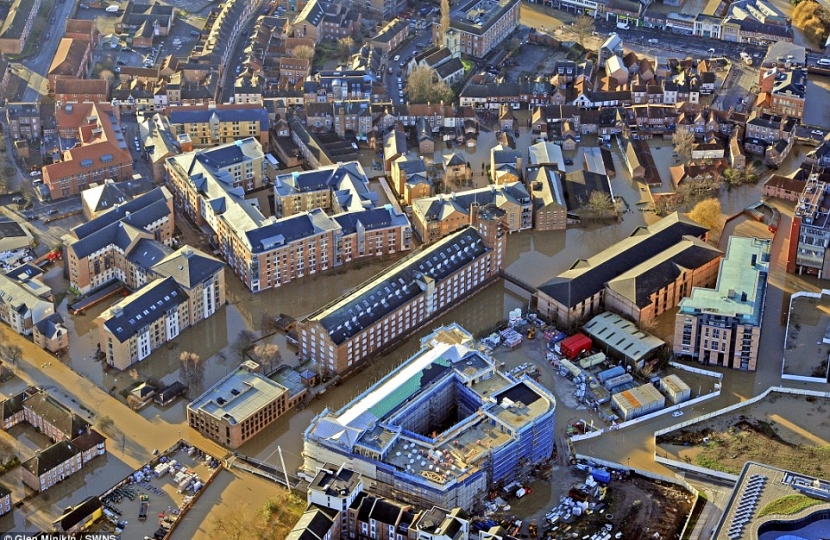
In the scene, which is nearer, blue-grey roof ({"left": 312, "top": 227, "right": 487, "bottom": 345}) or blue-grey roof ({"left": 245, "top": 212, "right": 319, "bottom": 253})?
blue-grey roof ({"left": 312, "top": 227, "right": 487, "bottom": 345})

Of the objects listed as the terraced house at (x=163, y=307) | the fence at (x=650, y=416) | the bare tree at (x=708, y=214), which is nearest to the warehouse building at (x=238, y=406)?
the terraced house at (x=163, y=307)

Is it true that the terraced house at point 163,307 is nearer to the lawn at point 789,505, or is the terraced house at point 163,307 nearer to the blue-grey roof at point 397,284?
the blue-grey roof at point 397,284

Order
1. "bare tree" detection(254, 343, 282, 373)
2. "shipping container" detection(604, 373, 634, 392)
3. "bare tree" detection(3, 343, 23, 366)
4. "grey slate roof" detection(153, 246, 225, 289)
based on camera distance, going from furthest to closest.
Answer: "grey slate roof" detection(153, 246, 225, 289) < "bare tree" detection(3, 343, 23, 366) < "bare tree" detection(254, 343, 282, 373) < "shipping container" detection(604, 373, 634, 392)

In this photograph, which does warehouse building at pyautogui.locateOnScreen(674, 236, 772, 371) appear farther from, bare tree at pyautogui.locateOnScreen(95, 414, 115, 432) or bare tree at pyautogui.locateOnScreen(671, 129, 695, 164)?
bare tree at pyautogui.locateOnScreen(95, 414, 115, 432)

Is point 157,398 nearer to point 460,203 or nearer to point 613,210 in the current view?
point 460,203

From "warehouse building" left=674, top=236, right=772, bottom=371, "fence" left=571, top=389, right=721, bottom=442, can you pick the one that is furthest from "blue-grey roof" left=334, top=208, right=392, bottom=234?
"fence" left=571, top=389, right=721, bottom=442

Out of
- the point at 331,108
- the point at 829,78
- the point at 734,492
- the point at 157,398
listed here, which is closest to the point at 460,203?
the point at 331,108

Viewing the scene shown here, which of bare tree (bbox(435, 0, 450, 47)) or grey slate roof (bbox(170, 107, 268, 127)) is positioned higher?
bare tree (bbox(435, 0, 450, 47))
